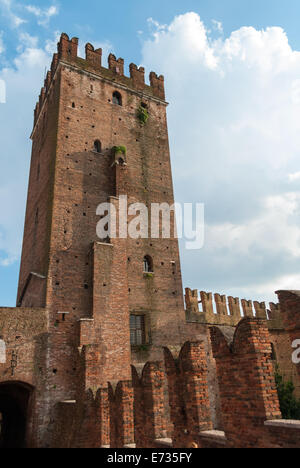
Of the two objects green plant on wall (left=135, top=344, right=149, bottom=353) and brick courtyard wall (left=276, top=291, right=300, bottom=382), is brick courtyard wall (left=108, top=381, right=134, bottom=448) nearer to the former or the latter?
brick courtyard wall (left=276, top=291, right=300, bottom=382)

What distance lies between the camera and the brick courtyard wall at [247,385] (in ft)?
15.5

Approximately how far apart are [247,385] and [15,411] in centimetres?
1301

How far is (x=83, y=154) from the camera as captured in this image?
16.2 metres

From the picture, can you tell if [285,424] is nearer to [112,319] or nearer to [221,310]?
[112,319]

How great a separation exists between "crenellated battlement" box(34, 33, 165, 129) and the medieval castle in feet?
0.28

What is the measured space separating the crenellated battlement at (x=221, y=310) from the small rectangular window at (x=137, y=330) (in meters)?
4.36

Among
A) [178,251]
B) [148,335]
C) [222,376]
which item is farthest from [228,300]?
[222,376]

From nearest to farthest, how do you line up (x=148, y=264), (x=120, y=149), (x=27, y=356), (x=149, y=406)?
(x=149, y=406)
(x=27, y=356)
(x=148, y=264)
(x=120, y=149)

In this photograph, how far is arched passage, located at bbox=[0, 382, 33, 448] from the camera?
12219mm

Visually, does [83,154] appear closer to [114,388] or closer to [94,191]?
[94,191]

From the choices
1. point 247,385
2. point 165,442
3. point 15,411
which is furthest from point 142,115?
point 247,385

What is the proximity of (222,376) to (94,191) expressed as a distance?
462 inches

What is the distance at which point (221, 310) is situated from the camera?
69.0 feet

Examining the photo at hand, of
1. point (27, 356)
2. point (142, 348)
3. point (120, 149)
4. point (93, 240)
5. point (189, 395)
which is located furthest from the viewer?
point (120, 149)
